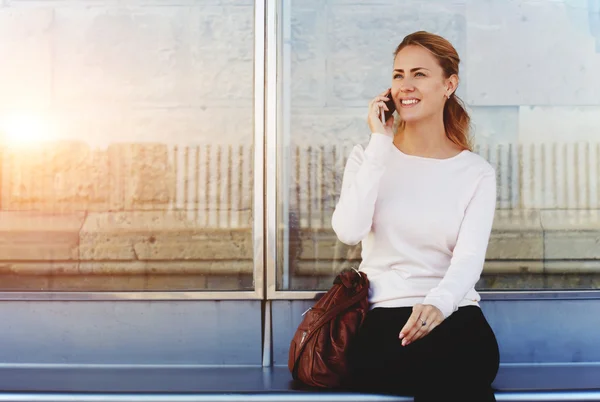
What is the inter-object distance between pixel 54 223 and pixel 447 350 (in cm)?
202

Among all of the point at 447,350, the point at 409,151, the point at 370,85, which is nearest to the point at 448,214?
the point at 409,151

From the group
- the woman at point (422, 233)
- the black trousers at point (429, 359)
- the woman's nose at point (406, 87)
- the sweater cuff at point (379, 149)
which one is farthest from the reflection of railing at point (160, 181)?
the black trousers at point (429, 359)

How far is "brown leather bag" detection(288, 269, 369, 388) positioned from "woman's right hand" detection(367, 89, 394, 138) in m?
0.55

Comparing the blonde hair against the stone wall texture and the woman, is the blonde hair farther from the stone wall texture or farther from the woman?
the stone wall texture

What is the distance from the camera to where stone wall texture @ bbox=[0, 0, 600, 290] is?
3422mm

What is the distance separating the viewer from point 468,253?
2.48 meters

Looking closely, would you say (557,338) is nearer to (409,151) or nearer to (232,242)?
(409,151)

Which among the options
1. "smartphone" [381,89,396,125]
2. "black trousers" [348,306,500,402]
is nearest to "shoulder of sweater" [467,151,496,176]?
"smartphone" [381,89,396,125]

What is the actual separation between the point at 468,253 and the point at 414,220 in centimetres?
23

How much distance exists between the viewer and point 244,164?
3418mm

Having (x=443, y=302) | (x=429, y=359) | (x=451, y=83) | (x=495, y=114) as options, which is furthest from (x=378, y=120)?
(x=495, y=114)

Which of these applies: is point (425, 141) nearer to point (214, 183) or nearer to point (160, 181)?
point (214, 183)

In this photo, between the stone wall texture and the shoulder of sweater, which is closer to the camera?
the shoulder of sweater

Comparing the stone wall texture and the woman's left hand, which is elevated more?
the stone wall texture
